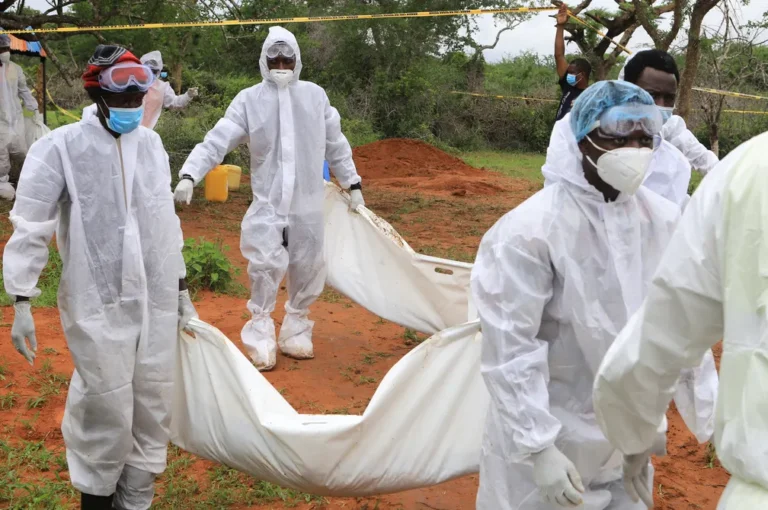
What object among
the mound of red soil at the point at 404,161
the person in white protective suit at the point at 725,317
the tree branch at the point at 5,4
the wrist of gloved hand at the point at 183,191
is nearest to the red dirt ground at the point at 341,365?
the wrist of gloved hand at the point at 183,191

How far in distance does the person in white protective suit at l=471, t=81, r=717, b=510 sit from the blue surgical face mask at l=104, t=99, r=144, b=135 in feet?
4.70

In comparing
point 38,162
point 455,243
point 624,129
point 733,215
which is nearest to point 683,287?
point 733,215

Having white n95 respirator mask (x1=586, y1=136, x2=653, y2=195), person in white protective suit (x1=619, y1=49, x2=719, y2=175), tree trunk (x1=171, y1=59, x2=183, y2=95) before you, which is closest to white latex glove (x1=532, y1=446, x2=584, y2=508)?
white n95 respirator mask (x1=586, y1=136, x2=653, y2=195)

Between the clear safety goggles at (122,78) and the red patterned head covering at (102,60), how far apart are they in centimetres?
2

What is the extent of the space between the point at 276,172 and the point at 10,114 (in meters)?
5.95

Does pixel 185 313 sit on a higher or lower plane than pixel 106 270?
lower

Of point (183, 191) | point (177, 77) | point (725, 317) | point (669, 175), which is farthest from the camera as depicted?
point (177, 77)

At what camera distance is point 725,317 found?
1.25m

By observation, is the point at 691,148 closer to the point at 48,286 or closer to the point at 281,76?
the point at 281,76

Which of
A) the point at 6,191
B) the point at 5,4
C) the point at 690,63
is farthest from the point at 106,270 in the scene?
the point at 5,4

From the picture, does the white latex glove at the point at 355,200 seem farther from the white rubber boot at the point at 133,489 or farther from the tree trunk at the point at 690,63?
the tree trunk at the point at 690,63

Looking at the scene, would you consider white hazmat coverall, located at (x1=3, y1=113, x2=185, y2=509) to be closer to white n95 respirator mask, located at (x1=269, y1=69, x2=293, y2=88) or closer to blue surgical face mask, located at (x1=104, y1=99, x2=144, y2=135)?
blue surgical face mask, located at (x1=104, y1=99, x2=144, y2=135)

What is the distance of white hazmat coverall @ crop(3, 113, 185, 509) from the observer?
2900 millimetres

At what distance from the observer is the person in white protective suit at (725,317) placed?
1.20m
